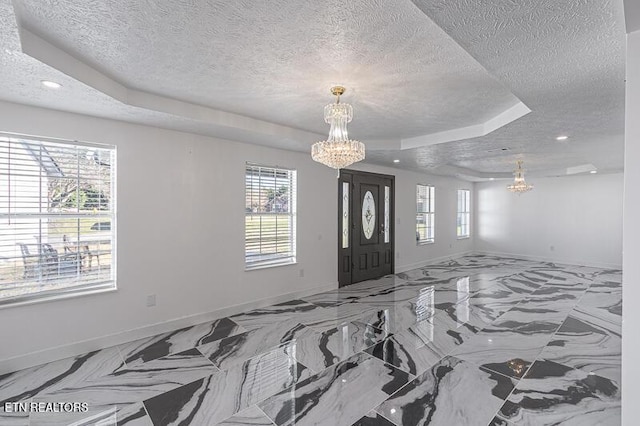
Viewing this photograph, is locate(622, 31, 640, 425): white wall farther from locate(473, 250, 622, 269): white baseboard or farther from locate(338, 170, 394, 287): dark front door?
locate(473, 250, 622, 269): white baseboard

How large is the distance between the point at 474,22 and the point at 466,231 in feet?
30.2

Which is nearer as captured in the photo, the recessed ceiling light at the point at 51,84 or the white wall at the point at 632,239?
the white wall at the point at 632,239

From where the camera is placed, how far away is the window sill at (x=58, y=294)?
279cm

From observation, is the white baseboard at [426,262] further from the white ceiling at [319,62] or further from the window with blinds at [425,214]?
the white ceiling at [319,62]

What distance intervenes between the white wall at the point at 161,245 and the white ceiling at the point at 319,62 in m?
0.28

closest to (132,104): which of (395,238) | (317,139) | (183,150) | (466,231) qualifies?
(183,150)

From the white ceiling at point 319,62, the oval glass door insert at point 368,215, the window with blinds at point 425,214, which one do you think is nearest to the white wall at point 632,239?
the white ceiling at point 319,62

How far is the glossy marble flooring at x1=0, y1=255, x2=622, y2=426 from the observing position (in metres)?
2.16

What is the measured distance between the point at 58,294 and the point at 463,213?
32.2 feet

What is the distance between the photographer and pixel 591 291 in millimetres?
5391

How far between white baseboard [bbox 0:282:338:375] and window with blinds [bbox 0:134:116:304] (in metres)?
0.52

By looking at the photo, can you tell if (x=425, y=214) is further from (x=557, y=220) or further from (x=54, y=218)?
(x=54, y=218)

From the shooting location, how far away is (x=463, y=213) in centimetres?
967

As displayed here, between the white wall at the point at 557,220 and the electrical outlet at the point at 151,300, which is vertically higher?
the white wall at the point at 557,220
